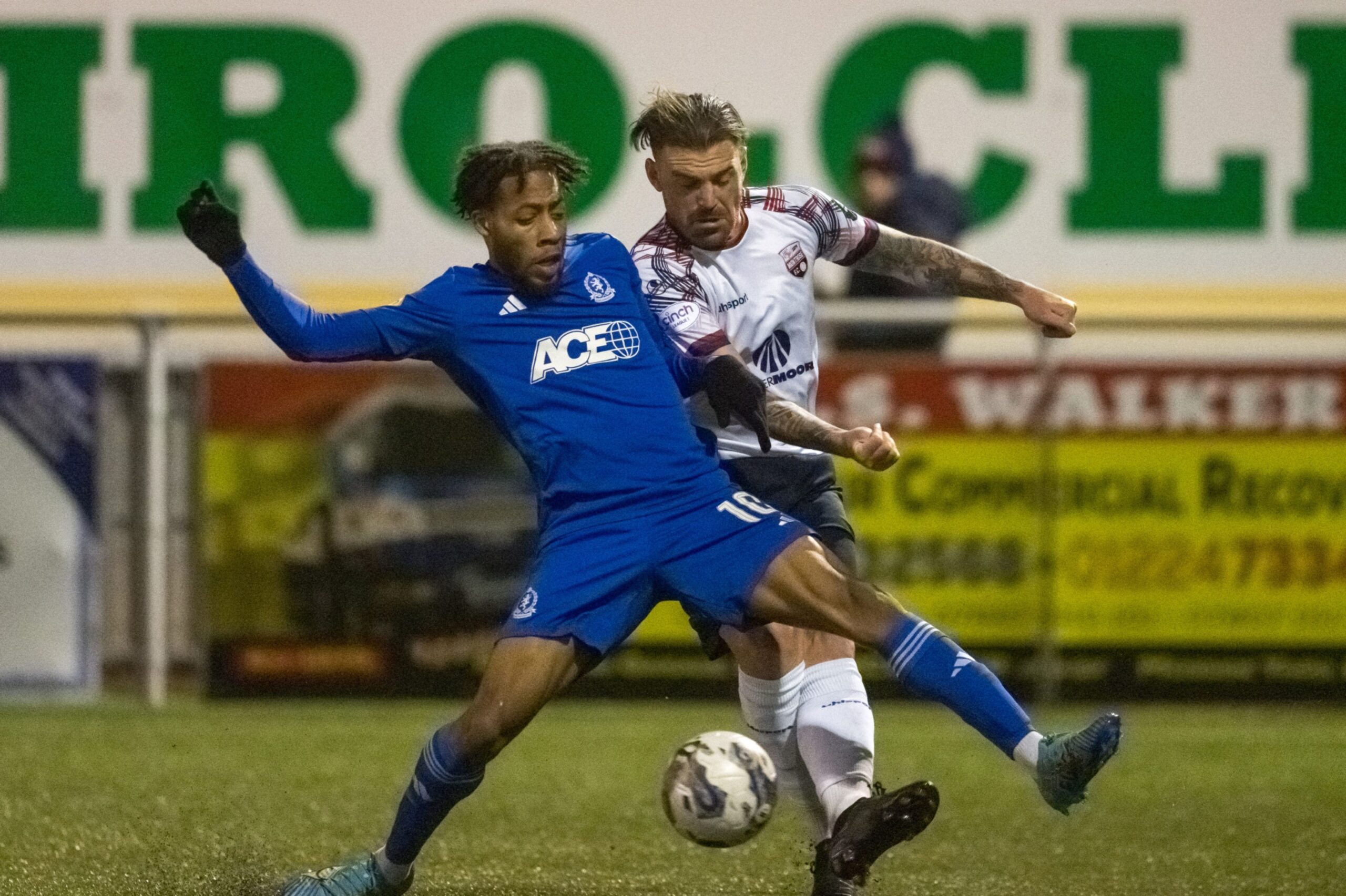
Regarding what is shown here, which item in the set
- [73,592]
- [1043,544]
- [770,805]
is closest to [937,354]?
[1043,544]

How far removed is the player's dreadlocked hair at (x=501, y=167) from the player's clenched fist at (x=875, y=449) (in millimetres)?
1043

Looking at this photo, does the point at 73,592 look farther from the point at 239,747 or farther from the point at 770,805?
the point at 770,805

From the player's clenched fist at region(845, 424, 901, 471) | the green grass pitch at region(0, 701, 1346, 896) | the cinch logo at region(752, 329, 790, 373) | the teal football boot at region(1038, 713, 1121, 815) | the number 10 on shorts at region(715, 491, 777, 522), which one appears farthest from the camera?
the green grass pitch at region(0, 701, 1346, 896)

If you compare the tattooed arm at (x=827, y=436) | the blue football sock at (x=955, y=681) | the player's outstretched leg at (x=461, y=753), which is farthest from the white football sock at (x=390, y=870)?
the tattooed arm at (x=827, y=436)

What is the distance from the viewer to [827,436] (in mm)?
5453

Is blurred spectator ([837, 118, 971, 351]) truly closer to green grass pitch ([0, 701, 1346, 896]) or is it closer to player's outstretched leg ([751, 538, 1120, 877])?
green grass pitch ([0, 701, 1346, 896])

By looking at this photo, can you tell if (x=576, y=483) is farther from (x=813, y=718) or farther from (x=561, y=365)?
(x=813, y=718)

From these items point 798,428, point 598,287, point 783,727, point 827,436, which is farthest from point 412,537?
point 827,436

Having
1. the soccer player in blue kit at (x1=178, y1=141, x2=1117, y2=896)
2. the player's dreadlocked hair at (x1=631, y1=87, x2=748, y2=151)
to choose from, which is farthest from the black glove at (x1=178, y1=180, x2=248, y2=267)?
the player's dreadlocked hair at (x1=631, y1=87, x2=748, y2=151)

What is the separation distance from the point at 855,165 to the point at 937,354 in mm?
1574

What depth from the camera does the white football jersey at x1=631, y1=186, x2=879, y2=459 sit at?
579 cm

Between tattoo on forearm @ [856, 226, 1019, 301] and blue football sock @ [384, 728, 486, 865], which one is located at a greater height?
tattoo on forearm @ [856, 226, 1019, 301]

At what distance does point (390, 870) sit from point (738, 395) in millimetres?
1429

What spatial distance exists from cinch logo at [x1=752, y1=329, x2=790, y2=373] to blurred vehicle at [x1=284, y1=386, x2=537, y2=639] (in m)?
4.75
